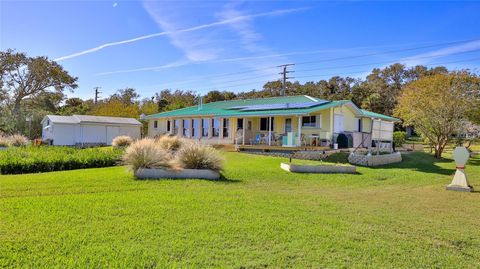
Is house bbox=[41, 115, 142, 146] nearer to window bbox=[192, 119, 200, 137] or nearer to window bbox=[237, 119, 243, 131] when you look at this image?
window bbox=[192, 119, 200, 137]

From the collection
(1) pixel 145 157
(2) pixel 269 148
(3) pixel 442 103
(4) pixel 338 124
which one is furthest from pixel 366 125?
(1) pixel 145 157

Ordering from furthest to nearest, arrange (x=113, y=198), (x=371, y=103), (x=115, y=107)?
(x=371, y=103)
(x=115, y=107)
(x=113, y=198)

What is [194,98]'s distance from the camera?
60062 mm

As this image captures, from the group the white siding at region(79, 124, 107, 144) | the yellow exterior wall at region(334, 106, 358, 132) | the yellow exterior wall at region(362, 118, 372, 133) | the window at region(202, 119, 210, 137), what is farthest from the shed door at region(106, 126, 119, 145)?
the yellow exterior wall at region(362, 118, 372, 133)

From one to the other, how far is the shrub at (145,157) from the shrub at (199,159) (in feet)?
1.52

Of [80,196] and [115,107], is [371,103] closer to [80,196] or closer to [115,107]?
[115,107]

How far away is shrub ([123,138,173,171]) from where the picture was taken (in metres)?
10.9

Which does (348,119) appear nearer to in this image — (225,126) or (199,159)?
(225,126)

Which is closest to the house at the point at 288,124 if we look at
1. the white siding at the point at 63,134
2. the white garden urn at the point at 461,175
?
the white garden urn at the point at 461,175

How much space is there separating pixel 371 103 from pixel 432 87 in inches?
1023

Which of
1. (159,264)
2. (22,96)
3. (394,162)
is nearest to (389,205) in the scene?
(159,264)

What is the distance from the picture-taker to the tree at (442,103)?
2175cm

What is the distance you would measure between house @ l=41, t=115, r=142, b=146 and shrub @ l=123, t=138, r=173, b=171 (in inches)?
902

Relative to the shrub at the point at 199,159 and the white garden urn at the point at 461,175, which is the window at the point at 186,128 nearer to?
the shrub at the point at 199,159
